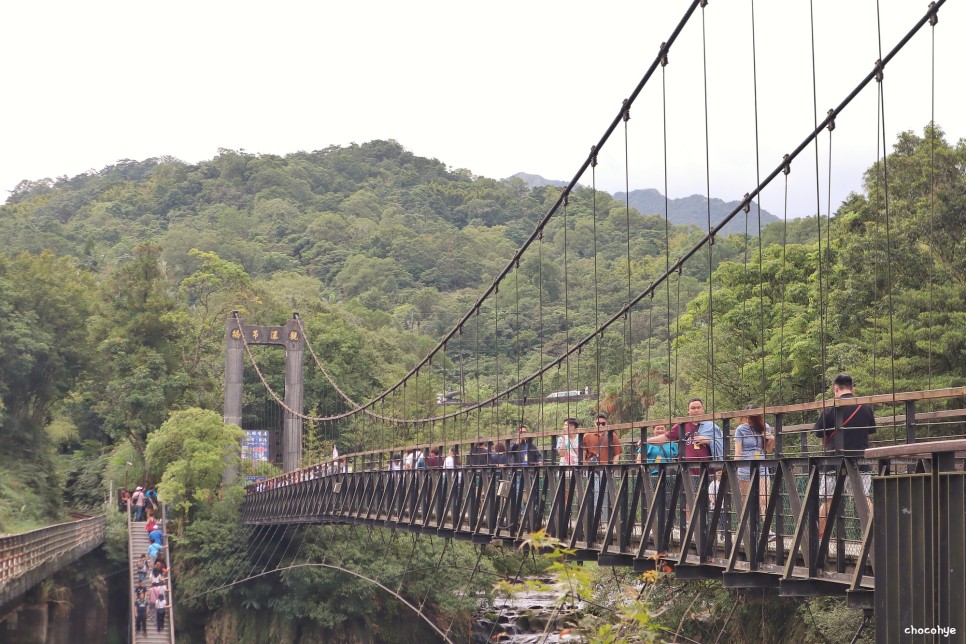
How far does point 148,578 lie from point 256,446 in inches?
520

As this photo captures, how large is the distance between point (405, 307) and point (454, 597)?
52.8m

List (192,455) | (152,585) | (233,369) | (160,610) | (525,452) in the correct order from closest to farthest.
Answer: (525,452)
(160,610)
(152,585)
(192,455)
(233,369)

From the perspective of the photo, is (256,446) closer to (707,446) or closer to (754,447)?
(707,446)

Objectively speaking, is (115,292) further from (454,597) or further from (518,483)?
(518,483)

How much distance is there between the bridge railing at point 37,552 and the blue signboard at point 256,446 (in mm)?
9164

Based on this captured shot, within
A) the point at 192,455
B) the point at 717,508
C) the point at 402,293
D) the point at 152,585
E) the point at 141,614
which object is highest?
the point at 402,293

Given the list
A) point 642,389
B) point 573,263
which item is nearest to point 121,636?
point 642,389

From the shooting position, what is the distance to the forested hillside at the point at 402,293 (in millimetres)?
21703

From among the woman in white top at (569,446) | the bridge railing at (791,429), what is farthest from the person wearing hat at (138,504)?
the woman in white top at (569,446)

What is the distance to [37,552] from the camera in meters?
24.4

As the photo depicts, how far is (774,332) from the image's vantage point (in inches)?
1099

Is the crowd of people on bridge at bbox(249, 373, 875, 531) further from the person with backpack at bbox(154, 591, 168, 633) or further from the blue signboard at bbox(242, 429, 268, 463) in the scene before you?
the blue signboard at bbox(242, 429, 268, 463)

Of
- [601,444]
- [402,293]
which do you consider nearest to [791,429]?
[601,444]

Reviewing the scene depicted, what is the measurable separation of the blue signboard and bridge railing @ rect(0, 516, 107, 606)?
30.1 feet
